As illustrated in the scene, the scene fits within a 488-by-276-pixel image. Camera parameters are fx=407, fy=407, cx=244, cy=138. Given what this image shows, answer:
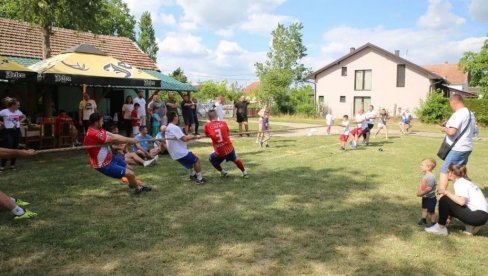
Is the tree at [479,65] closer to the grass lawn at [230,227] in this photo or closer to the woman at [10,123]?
the grass lawn at [230,227]

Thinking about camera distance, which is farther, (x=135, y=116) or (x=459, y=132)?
(x=135, y=116)

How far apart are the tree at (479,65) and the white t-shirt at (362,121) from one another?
2405cm

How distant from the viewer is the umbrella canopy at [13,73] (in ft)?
32.4

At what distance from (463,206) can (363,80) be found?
3469 centimetres

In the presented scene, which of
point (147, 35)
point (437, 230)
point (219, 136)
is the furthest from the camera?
point (147, 35)

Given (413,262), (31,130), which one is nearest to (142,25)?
(31,130)

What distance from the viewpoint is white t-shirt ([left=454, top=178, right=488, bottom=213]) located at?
520 cm

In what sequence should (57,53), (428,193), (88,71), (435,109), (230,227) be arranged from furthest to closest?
(435,109)
(57,53)
(88,71)
(428,193)
(230,227)

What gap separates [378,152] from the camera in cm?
1348

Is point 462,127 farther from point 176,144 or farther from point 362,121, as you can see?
point 362,121

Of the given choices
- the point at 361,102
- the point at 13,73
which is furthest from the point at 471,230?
the point at 361,102

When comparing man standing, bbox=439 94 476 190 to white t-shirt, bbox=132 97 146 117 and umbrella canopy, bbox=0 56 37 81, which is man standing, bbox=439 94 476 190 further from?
white t-shirt, bbox=132 97 146 117

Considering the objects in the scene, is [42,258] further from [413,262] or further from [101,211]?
[413,262]

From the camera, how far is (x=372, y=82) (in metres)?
37.5
